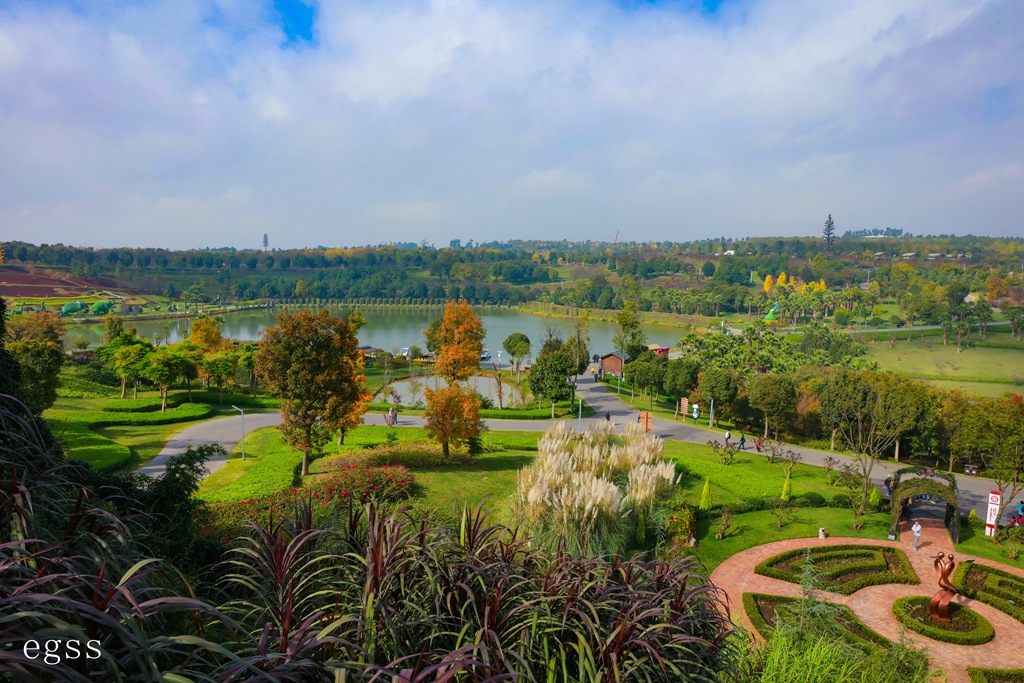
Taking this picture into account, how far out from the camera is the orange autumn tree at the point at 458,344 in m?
26.8

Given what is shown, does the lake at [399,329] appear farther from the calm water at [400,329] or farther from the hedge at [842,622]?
the hedge at [842,622]

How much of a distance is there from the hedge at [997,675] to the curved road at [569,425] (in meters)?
7.73

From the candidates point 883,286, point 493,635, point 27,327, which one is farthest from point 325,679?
point 883,286

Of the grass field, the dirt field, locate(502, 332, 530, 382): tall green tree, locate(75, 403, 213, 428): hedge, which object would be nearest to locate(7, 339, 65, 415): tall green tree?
locate(75, 403, 213, 428): hedge

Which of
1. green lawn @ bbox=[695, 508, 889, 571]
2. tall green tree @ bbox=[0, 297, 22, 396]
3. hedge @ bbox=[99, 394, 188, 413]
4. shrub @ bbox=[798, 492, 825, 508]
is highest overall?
tall green tree @ bbox=[0, 297, 22, 396]

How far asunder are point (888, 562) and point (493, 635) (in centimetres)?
1312

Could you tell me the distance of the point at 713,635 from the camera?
4.36 m

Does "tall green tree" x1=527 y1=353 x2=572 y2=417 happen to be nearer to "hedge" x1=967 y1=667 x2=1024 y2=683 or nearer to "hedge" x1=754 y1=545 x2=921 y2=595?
"hedge" x1=754 y1=545 x2=921 y2=595

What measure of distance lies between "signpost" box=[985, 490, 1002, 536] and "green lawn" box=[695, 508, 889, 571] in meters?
2.13

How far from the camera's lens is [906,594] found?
11.4 meters

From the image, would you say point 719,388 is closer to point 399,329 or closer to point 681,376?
point 681,376

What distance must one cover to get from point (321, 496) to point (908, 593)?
468 inches

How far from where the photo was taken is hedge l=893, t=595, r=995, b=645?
32.4 ft

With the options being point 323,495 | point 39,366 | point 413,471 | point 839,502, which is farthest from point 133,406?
point 839,502
